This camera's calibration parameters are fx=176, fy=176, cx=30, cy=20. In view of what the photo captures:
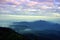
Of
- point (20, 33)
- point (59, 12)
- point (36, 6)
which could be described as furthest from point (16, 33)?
point (59, 12)

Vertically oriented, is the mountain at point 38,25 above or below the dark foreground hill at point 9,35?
above

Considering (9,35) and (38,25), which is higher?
(38,25)

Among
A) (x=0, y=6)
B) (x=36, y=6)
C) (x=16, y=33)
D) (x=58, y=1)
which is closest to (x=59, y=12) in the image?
(x=58, y=1)

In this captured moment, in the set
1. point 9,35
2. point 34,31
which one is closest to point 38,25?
point 34,31

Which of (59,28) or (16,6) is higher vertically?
(16,6)

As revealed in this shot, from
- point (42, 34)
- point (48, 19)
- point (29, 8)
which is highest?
point (29, 8)

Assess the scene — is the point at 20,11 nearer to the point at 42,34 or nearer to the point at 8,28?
the point at 8,28

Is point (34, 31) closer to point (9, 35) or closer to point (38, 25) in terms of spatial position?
point (38, 25)

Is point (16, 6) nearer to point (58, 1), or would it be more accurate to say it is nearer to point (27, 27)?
point (27, 27)

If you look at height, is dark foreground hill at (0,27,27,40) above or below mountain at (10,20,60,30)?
below
